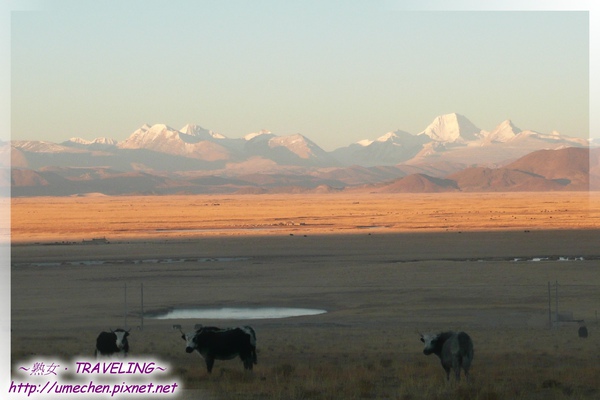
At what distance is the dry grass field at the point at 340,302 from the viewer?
1355cm

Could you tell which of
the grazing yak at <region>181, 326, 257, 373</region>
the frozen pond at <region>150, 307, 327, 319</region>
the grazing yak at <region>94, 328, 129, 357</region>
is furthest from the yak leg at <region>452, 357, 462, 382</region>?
the frozen pond at <region>150, 307, 327, 319</region>

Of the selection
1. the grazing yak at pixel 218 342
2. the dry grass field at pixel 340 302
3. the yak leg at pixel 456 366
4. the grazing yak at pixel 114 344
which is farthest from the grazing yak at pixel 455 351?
the grazing yak at pixel 114 344

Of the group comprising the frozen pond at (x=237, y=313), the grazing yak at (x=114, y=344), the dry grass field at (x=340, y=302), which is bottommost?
the frozen pond at (x=237, y=313)

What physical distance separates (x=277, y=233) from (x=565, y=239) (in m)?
19.2

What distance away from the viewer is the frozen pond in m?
25.8

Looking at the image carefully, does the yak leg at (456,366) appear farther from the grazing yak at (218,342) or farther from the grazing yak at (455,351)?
the grazing yak at (218,342)

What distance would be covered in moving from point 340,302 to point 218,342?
49.4 ft

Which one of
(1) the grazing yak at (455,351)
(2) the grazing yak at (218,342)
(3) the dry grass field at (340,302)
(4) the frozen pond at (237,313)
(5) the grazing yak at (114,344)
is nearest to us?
(1) the grazing yak at (455,351)

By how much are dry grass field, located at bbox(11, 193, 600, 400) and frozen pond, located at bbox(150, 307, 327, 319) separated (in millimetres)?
744

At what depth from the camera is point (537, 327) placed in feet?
72.4

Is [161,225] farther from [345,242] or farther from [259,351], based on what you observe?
[259,351]

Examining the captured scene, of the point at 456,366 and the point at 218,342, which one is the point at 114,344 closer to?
the point at 218,342

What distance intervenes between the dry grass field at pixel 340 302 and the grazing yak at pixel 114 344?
94cm

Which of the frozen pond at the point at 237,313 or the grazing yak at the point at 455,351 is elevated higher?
the grazing yak at the point at 455,351
